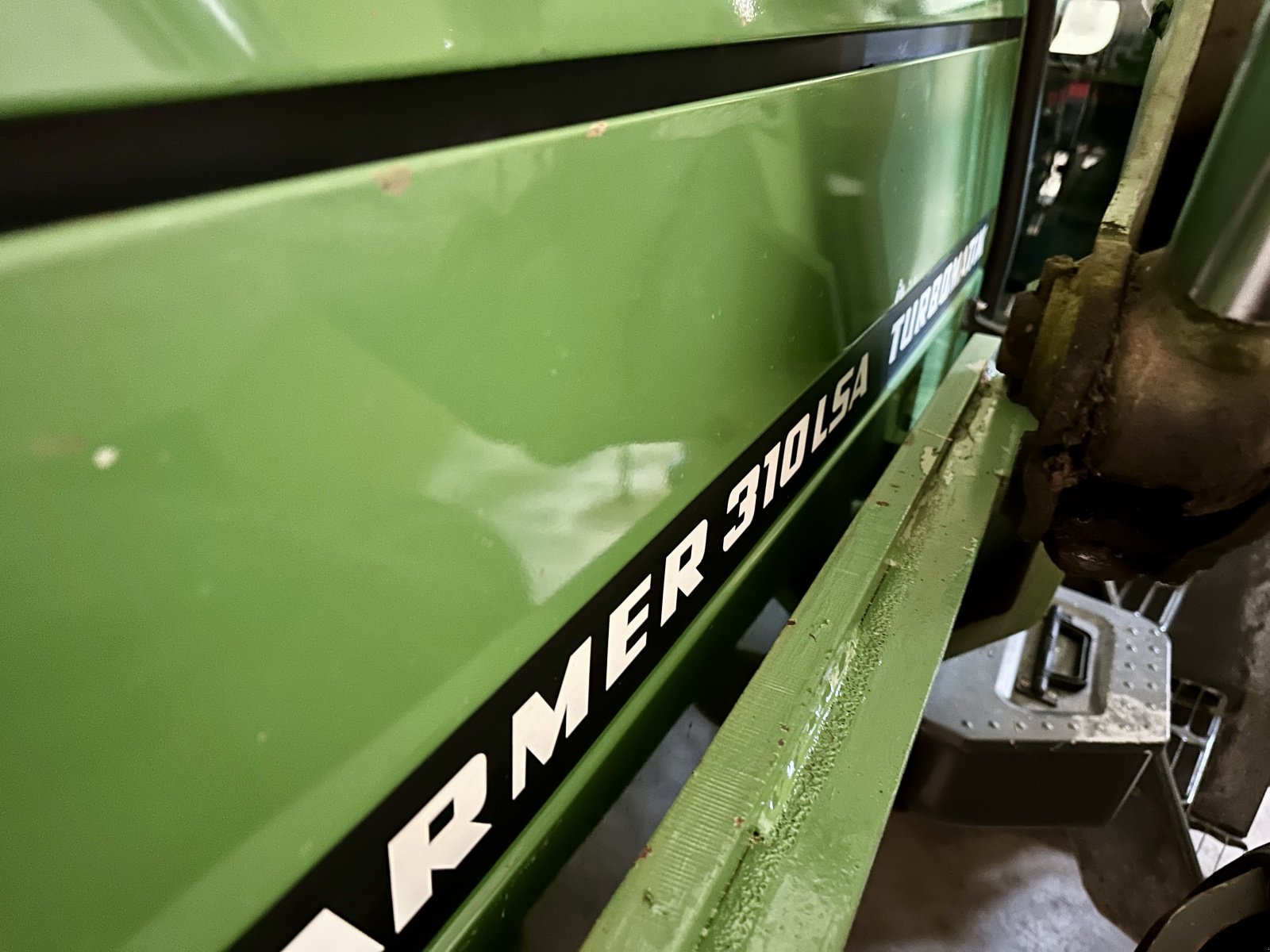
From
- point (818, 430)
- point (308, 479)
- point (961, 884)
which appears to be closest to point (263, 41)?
point (308, 479)

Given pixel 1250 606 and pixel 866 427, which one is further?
pixel 1250 606

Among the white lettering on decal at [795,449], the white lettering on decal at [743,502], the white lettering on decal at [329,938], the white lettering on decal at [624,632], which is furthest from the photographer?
the white lettering on decal at [795,449]

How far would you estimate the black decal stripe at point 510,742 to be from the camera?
0.50 metres

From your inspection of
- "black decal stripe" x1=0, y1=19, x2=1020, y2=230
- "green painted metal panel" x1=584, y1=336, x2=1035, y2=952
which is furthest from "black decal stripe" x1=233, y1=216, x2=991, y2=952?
"black decal stripe" x1=0, y1=19, x2=1020, y2=230

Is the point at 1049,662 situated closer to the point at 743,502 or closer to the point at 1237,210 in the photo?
the point at 743,502

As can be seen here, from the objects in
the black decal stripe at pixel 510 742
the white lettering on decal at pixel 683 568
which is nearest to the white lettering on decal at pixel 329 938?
the black decal stripe at pixel 510 742

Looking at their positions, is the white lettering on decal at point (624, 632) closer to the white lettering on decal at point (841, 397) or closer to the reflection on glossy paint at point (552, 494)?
the reflection on glossy paint at point (552, 494)

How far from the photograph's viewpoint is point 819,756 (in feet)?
2.48

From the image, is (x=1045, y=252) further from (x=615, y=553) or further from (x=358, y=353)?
(x=358, y=353)

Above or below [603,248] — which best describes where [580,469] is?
below

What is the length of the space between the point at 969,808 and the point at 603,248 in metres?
1.20

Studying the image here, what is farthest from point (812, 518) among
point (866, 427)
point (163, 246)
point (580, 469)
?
point (163, 246)

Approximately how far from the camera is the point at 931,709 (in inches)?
52.0

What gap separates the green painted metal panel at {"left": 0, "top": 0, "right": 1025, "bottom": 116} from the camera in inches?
10.9
